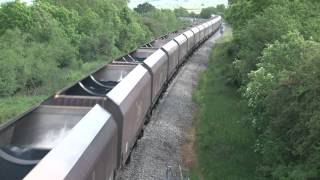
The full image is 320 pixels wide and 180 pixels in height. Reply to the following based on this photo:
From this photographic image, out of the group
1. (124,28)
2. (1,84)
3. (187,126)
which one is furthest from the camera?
(124,28)

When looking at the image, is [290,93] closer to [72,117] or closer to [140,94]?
[140,94]

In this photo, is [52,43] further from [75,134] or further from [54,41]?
[75,134]

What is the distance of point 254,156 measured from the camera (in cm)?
2397

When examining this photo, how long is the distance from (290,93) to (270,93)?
3.16 feet

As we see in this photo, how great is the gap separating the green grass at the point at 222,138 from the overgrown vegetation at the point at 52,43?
1491cm

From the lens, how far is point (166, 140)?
25.0 m

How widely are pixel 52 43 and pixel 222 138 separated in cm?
→ 4030

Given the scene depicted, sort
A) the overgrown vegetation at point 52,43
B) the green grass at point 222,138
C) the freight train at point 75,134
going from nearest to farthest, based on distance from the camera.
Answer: the freight train at point 75,134
the green grass at point 222,138
the overgrown vegetation at point 52,43

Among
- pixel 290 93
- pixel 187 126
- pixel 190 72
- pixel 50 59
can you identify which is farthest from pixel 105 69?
pixel 50 59

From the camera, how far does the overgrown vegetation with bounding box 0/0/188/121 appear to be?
49150 millimetres

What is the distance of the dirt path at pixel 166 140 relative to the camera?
67.2 feet

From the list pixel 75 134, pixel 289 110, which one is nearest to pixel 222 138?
pixel 289 110

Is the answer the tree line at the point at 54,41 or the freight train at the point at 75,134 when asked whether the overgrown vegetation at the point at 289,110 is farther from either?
the tree line at the point at 54,41

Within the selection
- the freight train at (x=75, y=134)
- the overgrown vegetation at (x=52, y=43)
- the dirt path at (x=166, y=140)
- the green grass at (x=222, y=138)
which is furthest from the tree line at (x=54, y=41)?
the freight train at (x=75, y=134)
